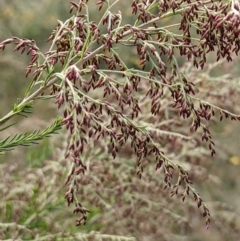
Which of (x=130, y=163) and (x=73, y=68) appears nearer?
(x=73, y=68)

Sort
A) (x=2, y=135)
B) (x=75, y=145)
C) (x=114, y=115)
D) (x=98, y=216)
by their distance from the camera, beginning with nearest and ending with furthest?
(x=75, y=145), (x=114, y=115), (x=98, y=216), (x=2, y=135)

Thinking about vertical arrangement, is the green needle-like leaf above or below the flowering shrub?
below

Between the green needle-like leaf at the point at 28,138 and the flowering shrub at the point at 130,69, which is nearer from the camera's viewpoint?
the flowering shrub at the point at 130,69

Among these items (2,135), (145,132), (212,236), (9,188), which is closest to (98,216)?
(9,188)

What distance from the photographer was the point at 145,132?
140 cm

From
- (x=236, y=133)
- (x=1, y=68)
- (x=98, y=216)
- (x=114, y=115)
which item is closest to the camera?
(x=114, y=115)

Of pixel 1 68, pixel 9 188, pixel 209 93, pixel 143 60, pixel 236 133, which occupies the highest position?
pixel 236 133

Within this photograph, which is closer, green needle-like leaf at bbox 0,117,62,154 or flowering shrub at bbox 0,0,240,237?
flowering shrub at bbox 0,0,240,237

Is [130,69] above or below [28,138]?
above

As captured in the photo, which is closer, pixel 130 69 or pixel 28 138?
pixel 130 69

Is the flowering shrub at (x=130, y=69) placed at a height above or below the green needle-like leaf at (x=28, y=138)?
above

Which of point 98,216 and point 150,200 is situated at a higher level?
point 150,200

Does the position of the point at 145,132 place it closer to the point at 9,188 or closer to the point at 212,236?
the point at 9,188

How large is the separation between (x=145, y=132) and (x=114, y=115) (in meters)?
0.12
